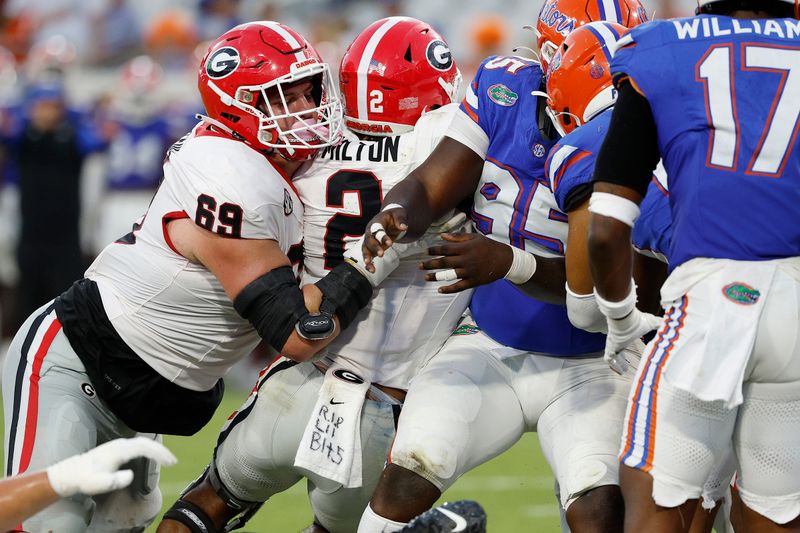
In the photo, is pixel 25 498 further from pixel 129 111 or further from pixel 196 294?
pixel 129 111

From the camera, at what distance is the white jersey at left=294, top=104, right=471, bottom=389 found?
378cm

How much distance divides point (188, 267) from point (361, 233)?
57 cm

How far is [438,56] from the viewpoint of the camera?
399 cm

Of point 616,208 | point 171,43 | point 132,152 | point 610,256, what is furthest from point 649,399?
point 171,43

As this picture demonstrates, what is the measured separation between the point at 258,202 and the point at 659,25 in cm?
130

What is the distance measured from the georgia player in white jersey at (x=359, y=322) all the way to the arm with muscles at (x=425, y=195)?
15 centimetres

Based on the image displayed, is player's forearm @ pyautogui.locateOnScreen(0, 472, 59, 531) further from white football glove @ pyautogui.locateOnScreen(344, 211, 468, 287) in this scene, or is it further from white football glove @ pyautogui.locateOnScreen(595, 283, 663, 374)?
white football glove @ pyautogui.locateOnScreen(595, 283, 663, 374)

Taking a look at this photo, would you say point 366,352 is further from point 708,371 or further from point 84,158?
point 84,158

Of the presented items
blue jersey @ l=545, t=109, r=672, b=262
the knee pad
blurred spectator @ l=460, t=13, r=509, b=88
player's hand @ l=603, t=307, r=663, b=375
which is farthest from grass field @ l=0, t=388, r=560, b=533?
blurred spectator @ l=460, t=13, r=509, b=88

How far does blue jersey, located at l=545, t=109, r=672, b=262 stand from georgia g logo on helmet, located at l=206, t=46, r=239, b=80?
3.64 feet

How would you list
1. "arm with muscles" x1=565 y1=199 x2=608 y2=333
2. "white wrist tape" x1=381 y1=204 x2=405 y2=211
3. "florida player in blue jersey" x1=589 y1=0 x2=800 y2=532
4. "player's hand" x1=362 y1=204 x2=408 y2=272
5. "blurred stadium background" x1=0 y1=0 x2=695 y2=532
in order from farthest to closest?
"blurred stadium background" x1=0 y1=0 x2=695 y2=532 → "white wrist tape" x1=381 y1=204 x2=405 y2=211 → "player's hand" x1=362 y1=204 x2=408 y2=272 → "arm with muscles" x1=565 y1=199 x2=608 y2=333 → "florida player in blue jersey" x1=589 y1=0 x2=800 y2=532

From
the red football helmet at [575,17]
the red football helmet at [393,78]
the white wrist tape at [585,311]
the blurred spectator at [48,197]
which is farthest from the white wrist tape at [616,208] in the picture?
the blurred spectator at [48,197]

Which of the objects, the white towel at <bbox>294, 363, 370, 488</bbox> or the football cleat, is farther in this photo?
the white towel at <bbox>294, 363, 370, 488</bbox>

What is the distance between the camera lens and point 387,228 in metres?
3.40
